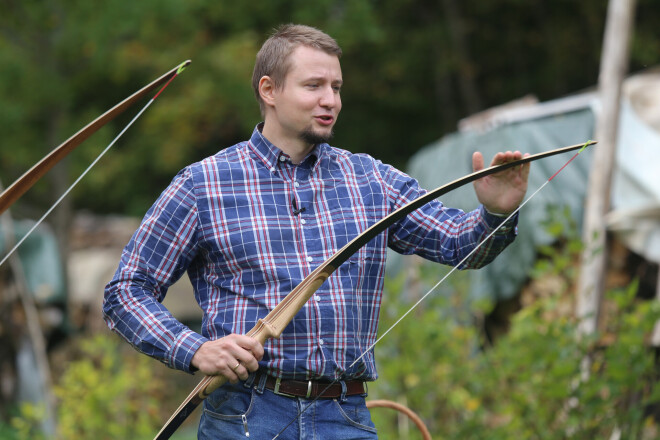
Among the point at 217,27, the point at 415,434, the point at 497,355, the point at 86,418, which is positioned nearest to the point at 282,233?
the point at 497,355

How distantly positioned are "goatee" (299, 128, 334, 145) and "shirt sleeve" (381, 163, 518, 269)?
0.80ft

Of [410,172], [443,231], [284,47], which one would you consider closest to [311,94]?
[284,47]

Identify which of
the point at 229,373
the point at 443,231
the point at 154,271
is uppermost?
the point at 443,231

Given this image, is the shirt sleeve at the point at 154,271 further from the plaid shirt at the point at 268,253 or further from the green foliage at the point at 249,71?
the green foliage at the point at 249,71

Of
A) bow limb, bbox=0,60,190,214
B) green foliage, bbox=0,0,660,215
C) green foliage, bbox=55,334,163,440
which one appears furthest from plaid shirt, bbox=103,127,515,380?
green foliage, bbox=0,0,660,215

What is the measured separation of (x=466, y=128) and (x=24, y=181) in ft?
19.8

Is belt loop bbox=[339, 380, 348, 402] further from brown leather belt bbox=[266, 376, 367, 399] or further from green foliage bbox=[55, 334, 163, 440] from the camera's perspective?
green foliage bbox=[55, 334, 163, 440]

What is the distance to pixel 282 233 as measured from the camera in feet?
8.05

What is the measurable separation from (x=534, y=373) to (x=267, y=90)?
249 centimetres

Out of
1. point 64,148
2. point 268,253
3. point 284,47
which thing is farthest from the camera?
point 64,148

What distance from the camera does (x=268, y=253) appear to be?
2.42m

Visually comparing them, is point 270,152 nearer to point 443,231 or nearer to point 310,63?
point 310,63

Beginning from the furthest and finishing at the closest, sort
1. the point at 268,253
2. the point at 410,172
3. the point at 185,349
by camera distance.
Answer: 1. the point at 410,172
2. the point at 268,253
3. the point at 185,349

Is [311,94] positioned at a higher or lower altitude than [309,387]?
higher
